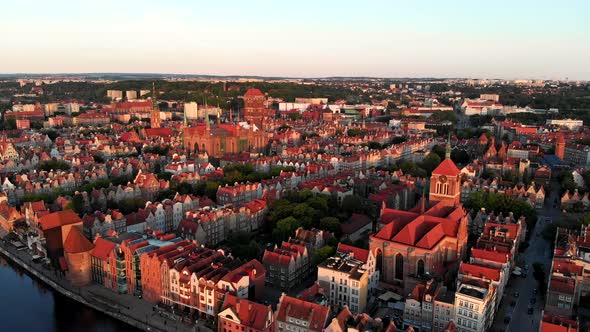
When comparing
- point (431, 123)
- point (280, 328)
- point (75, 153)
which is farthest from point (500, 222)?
point (431, 123)

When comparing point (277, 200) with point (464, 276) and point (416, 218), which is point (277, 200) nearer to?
point (416, 218)

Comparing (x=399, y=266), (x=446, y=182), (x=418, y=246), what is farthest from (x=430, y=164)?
(x=418, y=246)

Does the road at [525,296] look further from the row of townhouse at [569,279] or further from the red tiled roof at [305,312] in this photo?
the red tiled roof at [305,312]

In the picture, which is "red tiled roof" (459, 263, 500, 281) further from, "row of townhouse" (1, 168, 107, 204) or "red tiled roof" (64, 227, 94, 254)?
"row of townhouse" (1, 168, 107, 204)

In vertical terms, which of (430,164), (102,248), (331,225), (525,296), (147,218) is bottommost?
(525,296)

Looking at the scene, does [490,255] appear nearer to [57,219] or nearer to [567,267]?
[567,267]

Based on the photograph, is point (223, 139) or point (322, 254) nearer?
point (322, 254)

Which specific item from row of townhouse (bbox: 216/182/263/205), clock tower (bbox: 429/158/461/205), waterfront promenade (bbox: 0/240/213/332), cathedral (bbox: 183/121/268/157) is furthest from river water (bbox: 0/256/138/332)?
cathedral (bbox: 183/121/268/157)
